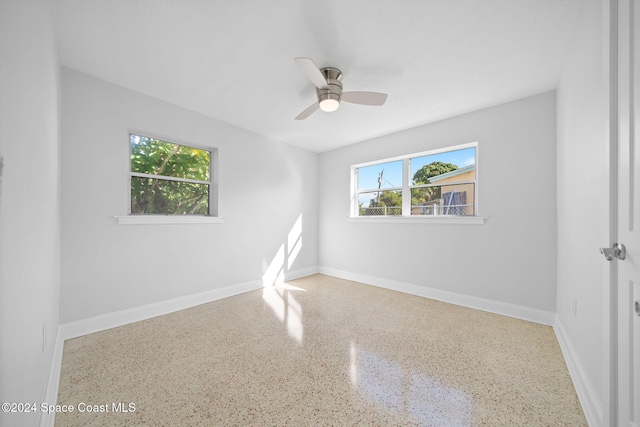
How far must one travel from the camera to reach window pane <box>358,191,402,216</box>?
3900 mm

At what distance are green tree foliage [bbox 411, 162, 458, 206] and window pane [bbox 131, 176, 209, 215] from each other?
3011 millimetres

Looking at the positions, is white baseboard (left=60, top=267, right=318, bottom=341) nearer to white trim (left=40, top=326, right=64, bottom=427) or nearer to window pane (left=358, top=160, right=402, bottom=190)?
white trim (left=40, top=326, right=64, bottom=427)

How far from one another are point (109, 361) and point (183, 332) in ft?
1.85

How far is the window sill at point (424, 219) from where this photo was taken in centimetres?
303

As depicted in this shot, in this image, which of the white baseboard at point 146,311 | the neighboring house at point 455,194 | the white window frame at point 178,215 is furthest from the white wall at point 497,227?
the white window frame at point 178,215

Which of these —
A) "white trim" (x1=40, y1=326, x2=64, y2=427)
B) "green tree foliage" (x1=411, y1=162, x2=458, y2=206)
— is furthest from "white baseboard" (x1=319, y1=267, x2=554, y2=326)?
"white trim" (x1=40, y1=326, x2=64, y2=427)

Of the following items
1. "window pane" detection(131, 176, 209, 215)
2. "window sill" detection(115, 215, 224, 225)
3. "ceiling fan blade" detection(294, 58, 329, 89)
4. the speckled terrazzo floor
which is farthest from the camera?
"window pane" detection(131, 176, 209, 215)

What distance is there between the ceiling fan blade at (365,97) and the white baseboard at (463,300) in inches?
100

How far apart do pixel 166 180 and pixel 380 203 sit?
3.08 meters

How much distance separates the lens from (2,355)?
76cm

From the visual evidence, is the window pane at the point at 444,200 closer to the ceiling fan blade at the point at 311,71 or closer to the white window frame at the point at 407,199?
the white window frame at the point at 407,199

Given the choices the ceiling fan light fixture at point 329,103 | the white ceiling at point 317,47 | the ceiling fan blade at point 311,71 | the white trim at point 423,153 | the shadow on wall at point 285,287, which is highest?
the white ceiling at point 317,47

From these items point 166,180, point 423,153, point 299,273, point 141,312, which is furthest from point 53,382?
point 423,153

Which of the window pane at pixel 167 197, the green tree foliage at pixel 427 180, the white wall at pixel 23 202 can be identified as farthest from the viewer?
the green tree foliage at pixel 427 180
